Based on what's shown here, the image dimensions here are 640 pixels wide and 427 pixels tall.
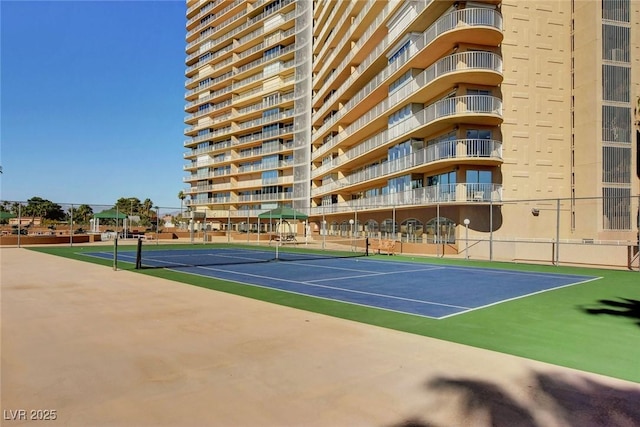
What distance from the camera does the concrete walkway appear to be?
389 cm

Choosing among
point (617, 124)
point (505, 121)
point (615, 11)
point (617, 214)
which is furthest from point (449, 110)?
point (615, 11)

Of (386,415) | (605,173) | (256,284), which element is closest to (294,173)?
(605,173)

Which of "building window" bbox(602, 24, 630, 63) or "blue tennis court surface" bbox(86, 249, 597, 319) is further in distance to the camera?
"building window" bbox(602, 24, 630, 63)

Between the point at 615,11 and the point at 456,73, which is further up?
the point at 615,11

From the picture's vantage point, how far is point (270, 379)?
4.78m

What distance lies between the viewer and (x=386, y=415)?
3.90m

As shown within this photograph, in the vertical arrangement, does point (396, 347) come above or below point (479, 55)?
below

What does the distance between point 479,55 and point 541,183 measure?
10.4 metres

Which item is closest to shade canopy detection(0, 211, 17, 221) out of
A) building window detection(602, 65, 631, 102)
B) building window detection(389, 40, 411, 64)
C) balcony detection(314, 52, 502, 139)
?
balcony detection(314, 52, 502, 139)

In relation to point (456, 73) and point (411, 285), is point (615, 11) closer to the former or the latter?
point (456, 73)

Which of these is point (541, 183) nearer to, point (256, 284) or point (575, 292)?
point (575, 292)

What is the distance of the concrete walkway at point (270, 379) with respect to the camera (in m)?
3.89

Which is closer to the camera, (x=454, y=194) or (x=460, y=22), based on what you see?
(x=460, y=22)

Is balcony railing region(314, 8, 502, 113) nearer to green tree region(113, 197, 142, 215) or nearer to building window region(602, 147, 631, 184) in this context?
building window region(602, 147, 631, 184)
